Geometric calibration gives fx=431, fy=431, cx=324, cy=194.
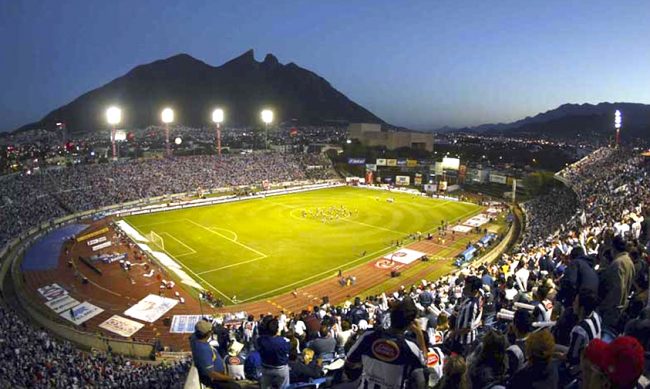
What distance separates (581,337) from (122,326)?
27216 mm

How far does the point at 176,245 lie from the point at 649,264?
40.9 meters

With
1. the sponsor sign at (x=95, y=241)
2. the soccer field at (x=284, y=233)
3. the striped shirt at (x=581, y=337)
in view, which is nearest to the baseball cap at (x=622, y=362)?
the striped shirt at (x=581, y=337)

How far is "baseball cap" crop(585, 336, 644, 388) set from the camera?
2.86m

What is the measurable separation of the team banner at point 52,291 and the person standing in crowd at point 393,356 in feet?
107

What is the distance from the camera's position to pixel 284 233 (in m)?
49.1

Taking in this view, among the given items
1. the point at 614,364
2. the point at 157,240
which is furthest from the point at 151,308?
the point at 614,364

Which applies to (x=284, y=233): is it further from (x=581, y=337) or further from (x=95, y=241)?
(x=581, y=337)

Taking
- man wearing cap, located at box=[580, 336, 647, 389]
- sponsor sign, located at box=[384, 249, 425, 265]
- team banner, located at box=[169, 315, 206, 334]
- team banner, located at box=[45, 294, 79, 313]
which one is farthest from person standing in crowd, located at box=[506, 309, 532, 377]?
sponsor sign, located at box=[384, 249, 425, 265]

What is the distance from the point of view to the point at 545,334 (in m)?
3.96

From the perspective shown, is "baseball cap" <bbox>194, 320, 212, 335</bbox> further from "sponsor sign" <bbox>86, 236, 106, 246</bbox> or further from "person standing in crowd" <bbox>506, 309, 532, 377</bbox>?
"sponsor sign" <bbox>86, 236, 106, 246</bbox>

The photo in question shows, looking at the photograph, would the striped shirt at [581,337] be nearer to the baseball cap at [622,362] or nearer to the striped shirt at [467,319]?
the striped shirt at [467,319]

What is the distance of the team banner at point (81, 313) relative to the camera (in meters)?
27.1

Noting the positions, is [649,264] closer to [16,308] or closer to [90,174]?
[16,308]

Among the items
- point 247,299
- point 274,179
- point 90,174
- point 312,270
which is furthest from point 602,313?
point 274,179
